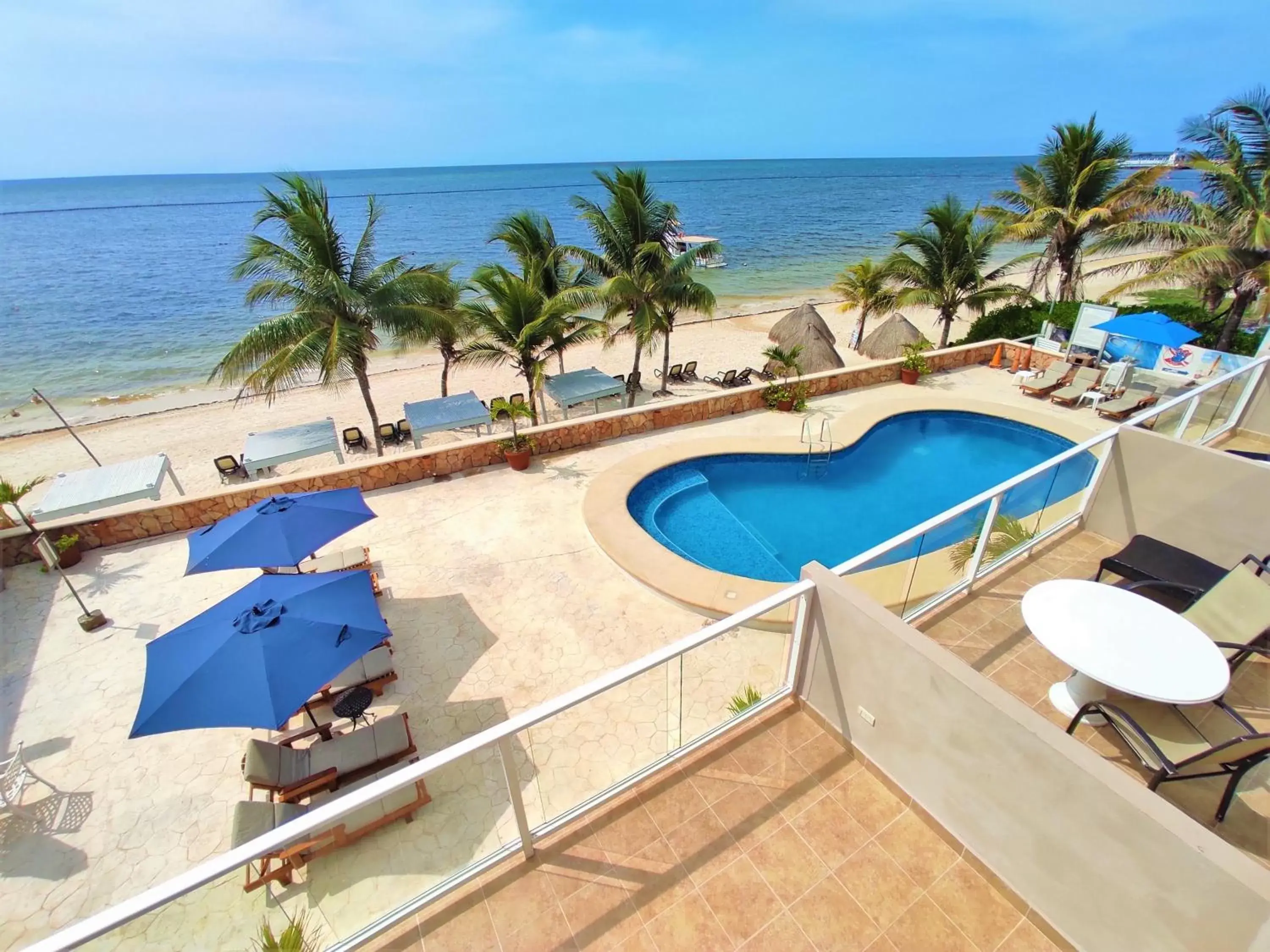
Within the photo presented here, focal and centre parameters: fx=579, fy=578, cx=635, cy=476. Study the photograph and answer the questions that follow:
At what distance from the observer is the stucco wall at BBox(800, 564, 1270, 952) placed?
276 centimetres

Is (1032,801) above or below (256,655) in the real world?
above

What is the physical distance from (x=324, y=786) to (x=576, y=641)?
3.13 m

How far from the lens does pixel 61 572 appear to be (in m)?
7.70

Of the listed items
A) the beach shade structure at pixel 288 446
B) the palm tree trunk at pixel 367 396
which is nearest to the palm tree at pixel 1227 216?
the palm tree trunk at pixel 367 396

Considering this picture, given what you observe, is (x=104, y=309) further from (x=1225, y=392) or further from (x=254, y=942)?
(x=1225, y=392)

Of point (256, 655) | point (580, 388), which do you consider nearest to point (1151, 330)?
point (580, 388)

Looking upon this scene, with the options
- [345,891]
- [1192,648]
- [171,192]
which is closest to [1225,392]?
[1192,648]

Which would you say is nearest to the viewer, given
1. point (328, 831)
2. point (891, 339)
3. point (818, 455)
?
point (328, 831)

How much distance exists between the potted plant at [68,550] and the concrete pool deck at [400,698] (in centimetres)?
22

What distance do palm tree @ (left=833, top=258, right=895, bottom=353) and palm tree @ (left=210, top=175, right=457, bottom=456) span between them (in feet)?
55.6

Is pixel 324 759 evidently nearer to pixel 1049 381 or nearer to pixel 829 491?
pixel 829 491

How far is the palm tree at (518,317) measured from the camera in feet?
44.9

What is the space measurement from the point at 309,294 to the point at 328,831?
1108 centimetres

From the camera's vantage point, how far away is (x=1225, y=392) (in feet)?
30.1
